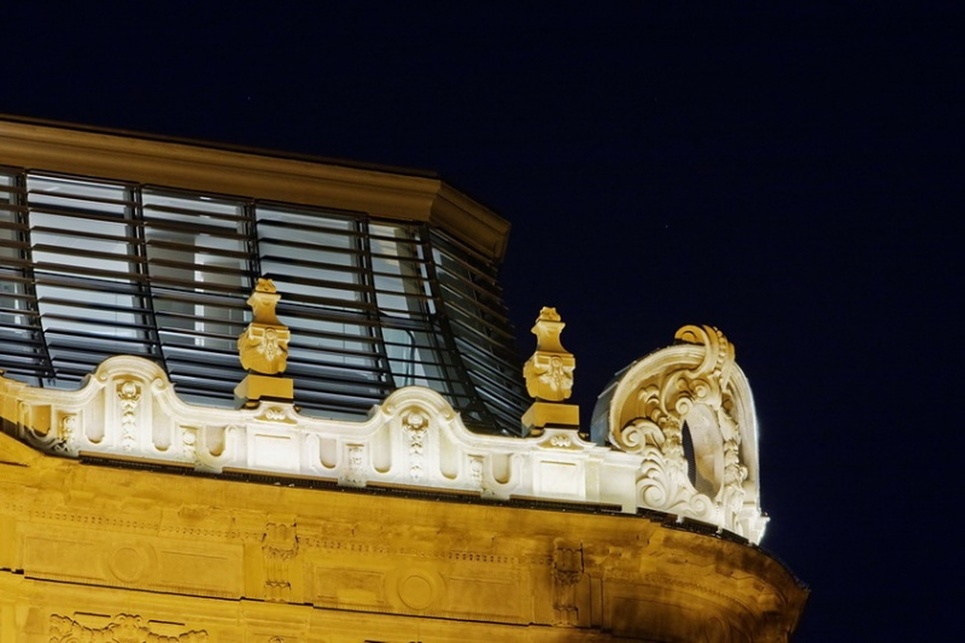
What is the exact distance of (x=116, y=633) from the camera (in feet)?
134

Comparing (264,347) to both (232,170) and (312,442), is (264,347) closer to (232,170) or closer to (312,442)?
(312,442)

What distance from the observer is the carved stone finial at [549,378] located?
43562 mm

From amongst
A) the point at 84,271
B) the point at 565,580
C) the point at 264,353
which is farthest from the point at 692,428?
the point at 84,271

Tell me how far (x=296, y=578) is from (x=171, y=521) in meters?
1.55

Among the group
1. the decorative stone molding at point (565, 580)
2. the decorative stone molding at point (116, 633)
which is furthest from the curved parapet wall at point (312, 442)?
the decorative stone molding at point (116, 633)

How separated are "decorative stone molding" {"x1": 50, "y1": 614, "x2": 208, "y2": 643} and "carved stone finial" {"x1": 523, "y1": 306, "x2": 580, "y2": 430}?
4.98m

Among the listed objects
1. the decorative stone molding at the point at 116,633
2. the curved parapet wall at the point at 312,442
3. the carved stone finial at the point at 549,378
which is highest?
the carved stone finial at the point at 549,378

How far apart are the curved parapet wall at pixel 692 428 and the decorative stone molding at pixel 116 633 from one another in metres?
5.82

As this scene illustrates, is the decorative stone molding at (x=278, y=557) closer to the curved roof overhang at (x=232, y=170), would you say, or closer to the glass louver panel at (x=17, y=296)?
the glass louver panel at (x=17, y=296)

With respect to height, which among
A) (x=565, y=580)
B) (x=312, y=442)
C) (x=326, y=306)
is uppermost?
(x=326, y=306)

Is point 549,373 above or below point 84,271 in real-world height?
below

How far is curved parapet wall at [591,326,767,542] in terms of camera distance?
43.9 m

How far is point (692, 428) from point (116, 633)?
8.03 metres

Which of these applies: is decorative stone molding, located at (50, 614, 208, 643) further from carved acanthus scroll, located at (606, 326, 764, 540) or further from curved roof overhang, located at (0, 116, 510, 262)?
curved roof overhang, located at (0, 116, 510, 262)
